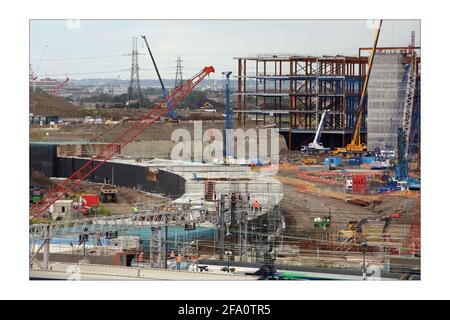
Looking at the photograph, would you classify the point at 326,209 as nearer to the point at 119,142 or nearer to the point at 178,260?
the point at 119,142

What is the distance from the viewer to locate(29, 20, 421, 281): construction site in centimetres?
1209

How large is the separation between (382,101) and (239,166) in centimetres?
195

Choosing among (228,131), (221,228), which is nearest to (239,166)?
(228,131)

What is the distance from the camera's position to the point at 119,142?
57.9 ft

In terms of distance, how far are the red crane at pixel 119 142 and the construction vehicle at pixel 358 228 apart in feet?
7.83

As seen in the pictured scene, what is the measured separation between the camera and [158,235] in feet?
38.1

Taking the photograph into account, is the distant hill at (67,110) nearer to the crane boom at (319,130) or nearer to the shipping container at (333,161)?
the crane boom at (319,130)

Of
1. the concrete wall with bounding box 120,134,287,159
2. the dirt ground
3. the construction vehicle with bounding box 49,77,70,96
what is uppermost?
the construction vehicle with bounding box 49,77,70,96

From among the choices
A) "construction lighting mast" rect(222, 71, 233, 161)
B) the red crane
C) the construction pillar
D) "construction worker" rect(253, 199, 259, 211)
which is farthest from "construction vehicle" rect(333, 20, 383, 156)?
the construction pillar

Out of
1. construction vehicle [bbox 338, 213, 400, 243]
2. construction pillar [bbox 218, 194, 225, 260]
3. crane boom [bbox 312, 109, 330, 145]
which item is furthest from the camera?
crane boom [bbox 312, 109, 330, 145]

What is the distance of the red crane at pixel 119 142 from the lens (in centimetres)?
1448

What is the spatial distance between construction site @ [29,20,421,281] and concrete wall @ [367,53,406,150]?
0.02 metres

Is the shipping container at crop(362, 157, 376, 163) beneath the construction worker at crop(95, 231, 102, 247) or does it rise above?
above

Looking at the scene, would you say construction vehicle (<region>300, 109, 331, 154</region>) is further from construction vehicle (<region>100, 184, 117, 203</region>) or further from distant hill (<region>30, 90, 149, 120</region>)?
construction vehicle (<region>100, 184, 117, 203</region>)
